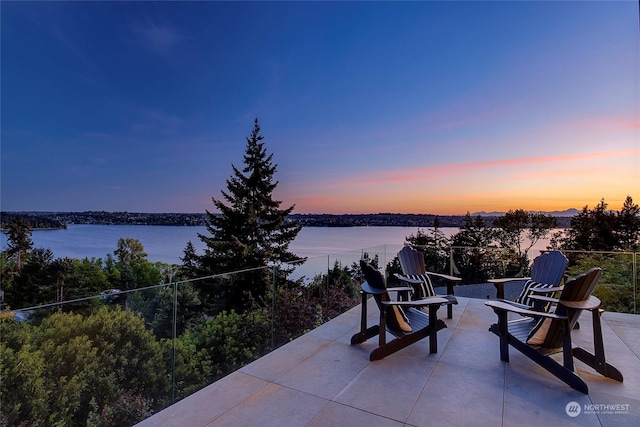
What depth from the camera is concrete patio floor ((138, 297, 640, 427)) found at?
88.7 inches

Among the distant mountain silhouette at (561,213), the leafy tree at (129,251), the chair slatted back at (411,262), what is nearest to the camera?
the chair slatted back at (411,262)

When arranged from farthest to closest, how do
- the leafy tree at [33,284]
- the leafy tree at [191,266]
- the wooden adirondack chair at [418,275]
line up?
1. the leafy tree at [33,284]
2. the leafy tree at [191,266]
3. the wooden adirondack chair at [418,275]

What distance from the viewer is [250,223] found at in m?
23.1

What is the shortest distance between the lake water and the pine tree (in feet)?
4.55

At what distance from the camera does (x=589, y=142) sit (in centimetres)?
775

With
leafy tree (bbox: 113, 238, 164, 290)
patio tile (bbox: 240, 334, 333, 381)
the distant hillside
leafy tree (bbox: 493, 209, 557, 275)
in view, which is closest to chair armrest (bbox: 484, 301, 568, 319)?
patio tile (bbox: 240, 334, 333, 381)

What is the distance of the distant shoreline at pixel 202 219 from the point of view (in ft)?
58.1

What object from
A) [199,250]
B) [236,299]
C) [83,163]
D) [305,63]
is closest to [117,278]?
[199,250]

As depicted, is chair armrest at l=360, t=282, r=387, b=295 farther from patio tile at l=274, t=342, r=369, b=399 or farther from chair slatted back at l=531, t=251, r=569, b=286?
chair slatted back at l=531, t=251, r=569, b=286

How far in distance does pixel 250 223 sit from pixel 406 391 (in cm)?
2134

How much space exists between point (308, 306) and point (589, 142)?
26.7 feet
